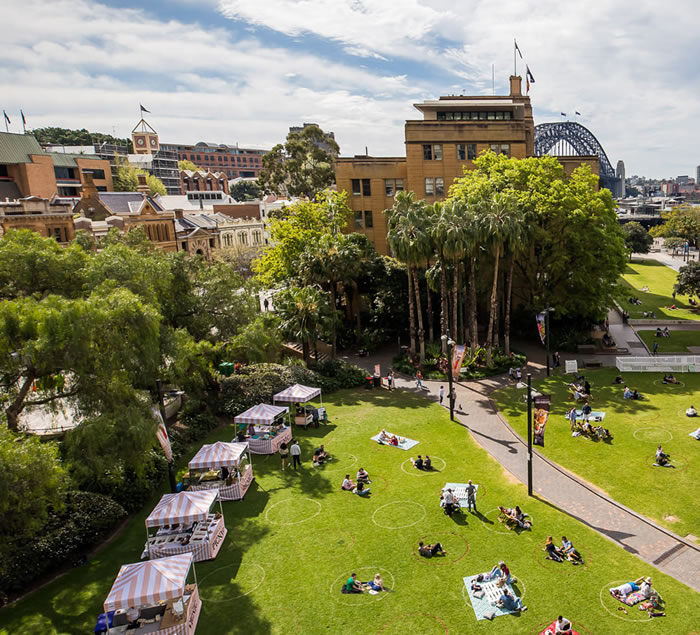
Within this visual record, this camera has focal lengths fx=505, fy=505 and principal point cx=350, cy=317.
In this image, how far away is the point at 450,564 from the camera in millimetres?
18641

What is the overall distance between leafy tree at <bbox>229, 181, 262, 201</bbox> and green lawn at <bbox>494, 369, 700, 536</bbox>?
15726 cm

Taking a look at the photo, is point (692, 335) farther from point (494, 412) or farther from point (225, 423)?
point (225, 423)

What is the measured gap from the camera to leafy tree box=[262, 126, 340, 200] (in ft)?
243

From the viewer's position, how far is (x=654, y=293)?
7200 centimetres

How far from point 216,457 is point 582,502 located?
17.0 m

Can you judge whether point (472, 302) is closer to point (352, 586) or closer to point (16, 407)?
point (352, 586)

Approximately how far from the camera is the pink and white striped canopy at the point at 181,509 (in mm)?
19891

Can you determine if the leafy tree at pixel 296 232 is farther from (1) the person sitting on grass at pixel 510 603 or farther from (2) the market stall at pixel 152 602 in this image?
(1) the person sitting on grass at pixel 510 603

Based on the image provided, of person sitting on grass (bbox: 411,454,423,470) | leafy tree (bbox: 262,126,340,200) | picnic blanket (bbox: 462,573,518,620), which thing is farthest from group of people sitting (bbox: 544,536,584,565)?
leafy tree (bbox: 262,126,340,200)

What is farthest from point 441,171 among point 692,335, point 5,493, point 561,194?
point 5,493

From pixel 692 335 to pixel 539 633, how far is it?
4431cm

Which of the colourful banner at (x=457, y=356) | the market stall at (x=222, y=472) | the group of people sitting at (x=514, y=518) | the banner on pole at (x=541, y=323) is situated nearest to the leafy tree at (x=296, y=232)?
the colourful banner at (x=457, y=356)

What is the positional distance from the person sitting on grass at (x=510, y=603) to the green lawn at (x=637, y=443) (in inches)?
332

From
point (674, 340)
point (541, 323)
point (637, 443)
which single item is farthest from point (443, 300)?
point (674, 340)
